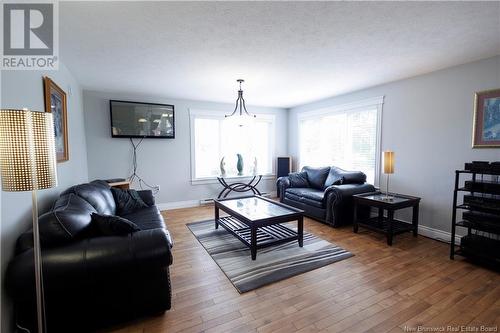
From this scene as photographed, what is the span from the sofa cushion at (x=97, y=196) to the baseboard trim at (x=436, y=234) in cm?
417

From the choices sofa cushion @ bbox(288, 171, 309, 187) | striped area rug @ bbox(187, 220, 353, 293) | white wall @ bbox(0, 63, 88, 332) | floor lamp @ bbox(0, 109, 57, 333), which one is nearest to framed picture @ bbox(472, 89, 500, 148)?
striped area rug @ bbox(187, 220, 353, 293)

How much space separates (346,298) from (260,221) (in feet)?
3.60

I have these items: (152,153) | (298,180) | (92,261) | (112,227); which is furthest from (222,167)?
(92,261)


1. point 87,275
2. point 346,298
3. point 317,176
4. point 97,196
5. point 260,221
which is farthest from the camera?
point 317,176

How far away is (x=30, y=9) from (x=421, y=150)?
451 cm

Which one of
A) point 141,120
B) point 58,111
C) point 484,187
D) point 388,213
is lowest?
point 388,213

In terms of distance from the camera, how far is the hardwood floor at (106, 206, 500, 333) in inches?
67.8

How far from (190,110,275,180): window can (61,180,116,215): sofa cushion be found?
2293mm

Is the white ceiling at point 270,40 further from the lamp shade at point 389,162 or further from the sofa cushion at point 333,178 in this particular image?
the sofa cushion at point 333,178

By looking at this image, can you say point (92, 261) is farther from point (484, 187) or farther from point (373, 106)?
point (373, 106)

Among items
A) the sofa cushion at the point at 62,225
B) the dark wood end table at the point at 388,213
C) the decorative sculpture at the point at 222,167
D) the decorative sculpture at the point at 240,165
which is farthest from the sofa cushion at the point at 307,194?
the sofa cushion at the point at 62,225

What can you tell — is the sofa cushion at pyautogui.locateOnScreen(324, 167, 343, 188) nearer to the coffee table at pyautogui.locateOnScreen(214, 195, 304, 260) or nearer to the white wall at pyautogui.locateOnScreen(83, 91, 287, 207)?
the coffee table at pyautogui.locateOnScreen(214, 195, 304, 260)

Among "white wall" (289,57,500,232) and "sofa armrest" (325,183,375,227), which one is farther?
"sofa armrest" (325,183,375,227)

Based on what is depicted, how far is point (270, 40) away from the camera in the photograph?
2246 millimetres
